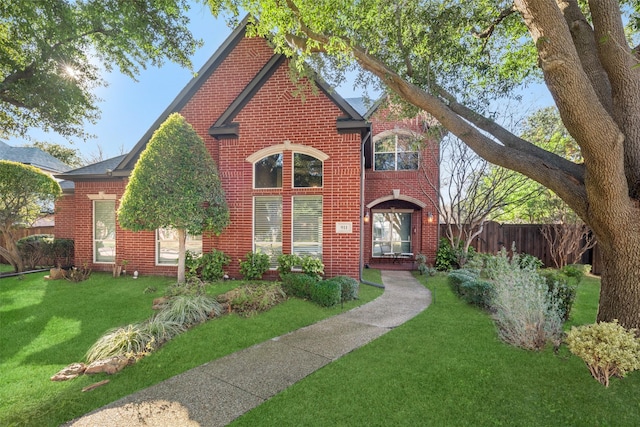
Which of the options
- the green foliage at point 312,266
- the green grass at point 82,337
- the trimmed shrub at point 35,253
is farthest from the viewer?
the trimmed shrub at point 35,253

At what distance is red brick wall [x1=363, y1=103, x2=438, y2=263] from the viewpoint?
42.5ft

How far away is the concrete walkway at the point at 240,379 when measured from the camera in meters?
2.98

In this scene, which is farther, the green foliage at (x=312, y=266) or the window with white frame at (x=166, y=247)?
the window with white frame at (x=166, y=247)

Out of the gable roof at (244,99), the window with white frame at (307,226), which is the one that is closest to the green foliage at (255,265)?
the window with white frame at (307,226)

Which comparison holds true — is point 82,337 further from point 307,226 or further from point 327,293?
point 307,226

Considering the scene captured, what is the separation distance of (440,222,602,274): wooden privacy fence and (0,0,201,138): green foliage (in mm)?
15099

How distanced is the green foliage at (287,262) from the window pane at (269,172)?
7.20 feet

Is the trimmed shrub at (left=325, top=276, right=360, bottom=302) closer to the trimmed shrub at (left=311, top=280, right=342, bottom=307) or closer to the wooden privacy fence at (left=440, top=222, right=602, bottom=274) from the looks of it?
the trimmed shrub at (left=311, top=280, right=342, bottom=307)

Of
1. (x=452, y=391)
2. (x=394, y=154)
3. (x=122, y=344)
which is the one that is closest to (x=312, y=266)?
(x=122, y=344)

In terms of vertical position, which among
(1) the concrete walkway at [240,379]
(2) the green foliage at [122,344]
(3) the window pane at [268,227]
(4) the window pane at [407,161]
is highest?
(4) the window pane at [407,161]

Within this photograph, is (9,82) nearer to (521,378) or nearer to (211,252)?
(211,252)

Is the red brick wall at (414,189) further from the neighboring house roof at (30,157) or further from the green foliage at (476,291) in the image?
the neighboring house roof at (30,157)

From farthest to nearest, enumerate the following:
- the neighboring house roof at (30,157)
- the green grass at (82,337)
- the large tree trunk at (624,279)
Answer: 1. the neighboring house roof at (30,157)
2. the large tree trunk at (624,279)
3. the green grass at (82,337)

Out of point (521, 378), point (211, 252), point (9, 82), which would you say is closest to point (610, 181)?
point (521, 378)
